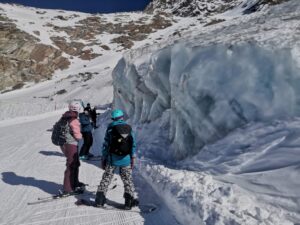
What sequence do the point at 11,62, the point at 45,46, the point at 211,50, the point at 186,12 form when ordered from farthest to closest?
1. the point at 186,12
2. the point at 45,46
3. the point at 11,62
4. the point at 211,50

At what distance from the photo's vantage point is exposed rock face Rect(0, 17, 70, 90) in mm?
49531

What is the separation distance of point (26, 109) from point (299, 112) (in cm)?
2733

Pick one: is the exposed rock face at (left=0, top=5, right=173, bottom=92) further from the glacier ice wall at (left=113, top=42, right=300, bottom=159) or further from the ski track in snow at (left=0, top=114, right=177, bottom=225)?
the glacier ice wall at (left=113, top=42, right=300, bottom=159)

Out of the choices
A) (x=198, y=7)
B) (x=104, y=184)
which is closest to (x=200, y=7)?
(x=198, y=7)

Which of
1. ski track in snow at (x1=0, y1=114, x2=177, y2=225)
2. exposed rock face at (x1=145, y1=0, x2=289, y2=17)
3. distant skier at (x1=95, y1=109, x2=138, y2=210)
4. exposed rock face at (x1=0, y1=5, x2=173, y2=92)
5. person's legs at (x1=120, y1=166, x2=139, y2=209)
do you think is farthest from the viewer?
exposed rock face at (x1=145, y1=0, x2=289, y2=17)

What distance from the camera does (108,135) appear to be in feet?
18.1

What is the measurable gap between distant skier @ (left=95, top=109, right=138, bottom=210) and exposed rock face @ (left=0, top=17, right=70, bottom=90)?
4477cm

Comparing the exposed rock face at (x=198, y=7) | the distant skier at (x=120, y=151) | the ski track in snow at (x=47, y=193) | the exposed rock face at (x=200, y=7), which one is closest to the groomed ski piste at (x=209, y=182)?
the ski track in snow at (x=47, y=193)

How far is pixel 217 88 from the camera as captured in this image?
22.6 ft

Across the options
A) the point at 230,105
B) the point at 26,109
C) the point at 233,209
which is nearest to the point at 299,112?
the point at 230,105

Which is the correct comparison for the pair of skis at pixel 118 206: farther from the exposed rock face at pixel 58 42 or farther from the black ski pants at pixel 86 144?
the exposed rock face at pixel 58 42

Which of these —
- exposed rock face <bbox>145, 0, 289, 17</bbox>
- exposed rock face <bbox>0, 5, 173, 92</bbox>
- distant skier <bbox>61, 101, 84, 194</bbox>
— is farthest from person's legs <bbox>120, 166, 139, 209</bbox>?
exposed rock face <bbox>145, 0, 289, 17</bbox>

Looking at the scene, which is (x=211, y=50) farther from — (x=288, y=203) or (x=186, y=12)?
(x=186, y=12)

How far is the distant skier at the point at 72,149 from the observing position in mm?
6379
